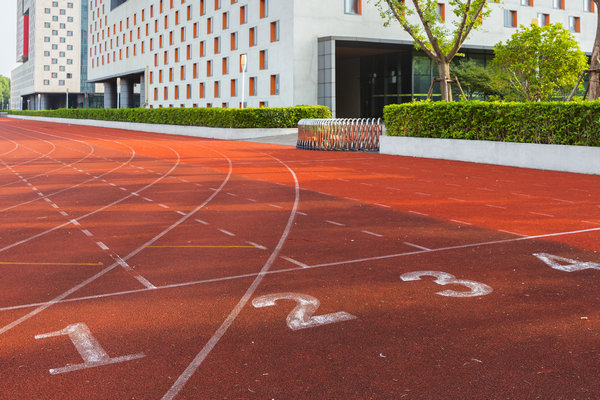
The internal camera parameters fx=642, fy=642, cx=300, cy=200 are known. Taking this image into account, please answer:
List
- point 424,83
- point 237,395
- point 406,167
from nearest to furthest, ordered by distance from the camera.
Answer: point 237,395, point 406,167, point 424,83

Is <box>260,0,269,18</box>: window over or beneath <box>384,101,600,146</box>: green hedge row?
over

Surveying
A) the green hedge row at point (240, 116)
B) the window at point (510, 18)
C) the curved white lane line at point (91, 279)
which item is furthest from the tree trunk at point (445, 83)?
the window at point (510, 18)

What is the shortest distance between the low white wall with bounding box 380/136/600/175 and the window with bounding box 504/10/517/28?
3134cm

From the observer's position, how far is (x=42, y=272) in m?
6.98

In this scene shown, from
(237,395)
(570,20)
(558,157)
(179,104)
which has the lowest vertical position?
(237,395)

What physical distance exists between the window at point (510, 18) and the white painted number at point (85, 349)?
2046 inches

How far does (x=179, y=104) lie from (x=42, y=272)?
57.4m

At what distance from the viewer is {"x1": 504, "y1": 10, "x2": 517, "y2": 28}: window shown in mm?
51500

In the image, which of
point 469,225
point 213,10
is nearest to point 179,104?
point 213,10

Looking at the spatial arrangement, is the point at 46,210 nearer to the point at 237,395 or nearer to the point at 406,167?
the point at 237,395

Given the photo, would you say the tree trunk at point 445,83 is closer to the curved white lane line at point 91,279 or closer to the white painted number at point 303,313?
the curved white lane line at point 91,279

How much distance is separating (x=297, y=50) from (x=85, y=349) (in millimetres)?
41248

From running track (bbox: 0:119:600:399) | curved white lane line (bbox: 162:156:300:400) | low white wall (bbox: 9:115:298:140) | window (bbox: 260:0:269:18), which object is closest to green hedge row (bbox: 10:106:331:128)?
low white wall (bbox: 9:115:298:140)

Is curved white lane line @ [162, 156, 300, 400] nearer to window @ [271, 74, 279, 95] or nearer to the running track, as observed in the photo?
the running track
